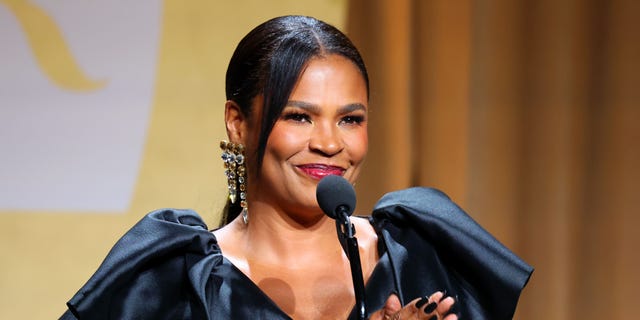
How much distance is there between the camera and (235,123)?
6.05 ft

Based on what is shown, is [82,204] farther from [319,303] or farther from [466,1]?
[466,1]

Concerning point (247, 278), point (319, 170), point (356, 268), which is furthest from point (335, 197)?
point (247, 278)

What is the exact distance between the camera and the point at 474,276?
5.85ft

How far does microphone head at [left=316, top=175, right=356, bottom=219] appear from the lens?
1405 mm

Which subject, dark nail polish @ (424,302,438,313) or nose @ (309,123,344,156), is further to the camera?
nose @ (309,123,344,156)

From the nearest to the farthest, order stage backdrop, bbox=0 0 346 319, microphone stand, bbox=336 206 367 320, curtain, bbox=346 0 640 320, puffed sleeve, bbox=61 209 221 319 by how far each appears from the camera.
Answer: microphone stand, bbox=336 206 367 320 < puffed sleeve, bbox=61 209 221 319 < stage backdrop, bbox=0 0 346 319 < curtain, bbox=346 0 640 320

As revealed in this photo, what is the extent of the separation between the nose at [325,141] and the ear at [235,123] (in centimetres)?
17

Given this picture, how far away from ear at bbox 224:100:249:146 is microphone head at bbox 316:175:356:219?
427 mm

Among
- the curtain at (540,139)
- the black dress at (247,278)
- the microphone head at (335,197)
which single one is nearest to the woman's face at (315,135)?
the black dress at (247,278)

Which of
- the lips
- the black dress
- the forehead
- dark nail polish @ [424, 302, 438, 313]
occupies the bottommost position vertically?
the black dress

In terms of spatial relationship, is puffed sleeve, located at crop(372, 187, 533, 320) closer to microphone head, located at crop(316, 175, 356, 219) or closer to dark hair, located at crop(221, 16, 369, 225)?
dark hair, located at crop(221, 16, 369, 225)

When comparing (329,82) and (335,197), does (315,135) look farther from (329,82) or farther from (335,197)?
(335,197)

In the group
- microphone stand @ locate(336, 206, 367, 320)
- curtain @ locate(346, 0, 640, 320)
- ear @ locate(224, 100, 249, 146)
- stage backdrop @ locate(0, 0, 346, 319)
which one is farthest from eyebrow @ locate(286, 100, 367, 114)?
curtain @ locate(346, 0, 640, 320)

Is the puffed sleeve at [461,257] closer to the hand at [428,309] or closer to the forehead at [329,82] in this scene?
the forehead at [329,82]
